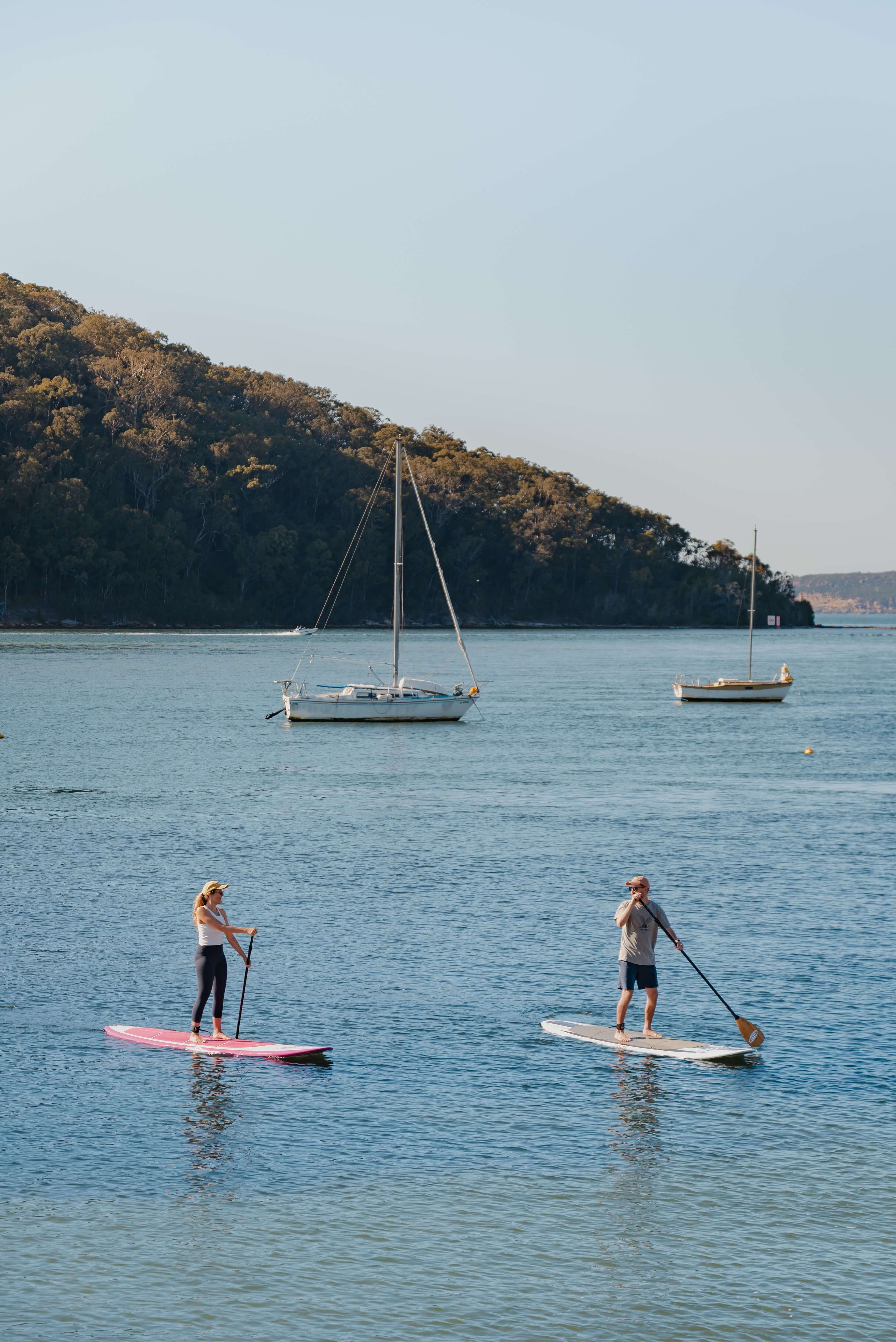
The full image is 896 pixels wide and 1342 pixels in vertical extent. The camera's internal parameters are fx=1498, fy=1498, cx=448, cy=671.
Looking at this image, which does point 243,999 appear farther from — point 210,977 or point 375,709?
point 375,709

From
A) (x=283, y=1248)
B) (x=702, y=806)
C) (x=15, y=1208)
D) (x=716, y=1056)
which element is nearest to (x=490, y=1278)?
(x=283, y=1248)

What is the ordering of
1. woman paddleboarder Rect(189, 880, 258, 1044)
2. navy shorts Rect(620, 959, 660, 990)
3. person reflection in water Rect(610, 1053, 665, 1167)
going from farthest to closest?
1. navy shorts Rect(620, 959, 660, 990)
2. woman paddleboarder Rect(189, 880, 258, 1044)
3. person reflection in water Rect(610, 1053, 665, 1167)

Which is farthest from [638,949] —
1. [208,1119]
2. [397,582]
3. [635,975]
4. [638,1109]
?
[397,582]

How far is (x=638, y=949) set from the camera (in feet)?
67.0

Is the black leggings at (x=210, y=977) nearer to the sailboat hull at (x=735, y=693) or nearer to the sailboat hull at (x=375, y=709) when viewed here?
the sailboat hull at (x=375, y=709)

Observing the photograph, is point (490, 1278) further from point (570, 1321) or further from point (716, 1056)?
point (716, 1056)

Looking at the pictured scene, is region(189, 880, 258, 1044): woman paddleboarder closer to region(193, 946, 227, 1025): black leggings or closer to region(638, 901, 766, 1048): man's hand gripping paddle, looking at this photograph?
region(193, 946, 227, 1025): black leggings

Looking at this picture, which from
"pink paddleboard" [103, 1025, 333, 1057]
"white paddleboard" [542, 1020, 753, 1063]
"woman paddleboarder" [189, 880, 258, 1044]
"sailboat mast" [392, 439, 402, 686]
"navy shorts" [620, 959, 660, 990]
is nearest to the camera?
"woman paddleboarder" [189, 880, 258, 1044]

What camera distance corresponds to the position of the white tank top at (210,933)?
20.1 meters

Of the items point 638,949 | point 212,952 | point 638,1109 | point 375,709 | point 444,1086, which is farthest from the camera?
point 375,709

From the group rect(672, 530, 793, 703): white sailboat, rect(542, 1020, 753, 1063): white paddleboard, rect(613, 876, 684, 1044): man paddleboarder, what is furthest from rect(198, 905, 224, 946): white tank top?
rect(672, 530, 793, 703): white sailboat

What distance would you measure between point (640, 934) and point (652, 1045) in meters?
1.73

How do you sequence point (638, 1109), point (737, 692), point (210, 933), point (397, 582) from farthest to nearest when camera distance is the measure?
point (737, 692)
point (397, 582)
point (210, 933)
point (638, 1109)

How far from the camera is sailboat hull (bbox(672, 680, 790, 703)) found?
104m
